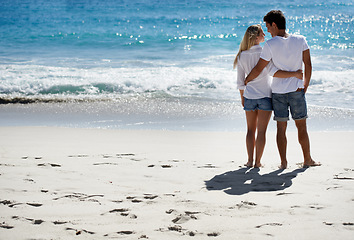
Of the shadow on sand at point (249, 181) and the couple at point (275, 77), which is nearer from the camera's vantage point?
the shadow on sand at point (249, 181)

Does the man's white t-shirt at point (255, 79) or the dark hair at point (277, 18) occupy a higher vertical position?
the dark hair at point (277, 18)

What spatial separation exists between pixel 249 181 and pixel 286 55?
126cm

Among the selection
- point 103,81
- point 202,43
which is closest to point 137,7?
point 202,43

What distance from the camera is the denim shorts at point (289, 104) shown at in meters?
4.39

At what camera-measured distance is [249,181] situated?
13.5ft

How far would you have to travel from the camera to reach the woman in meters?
4.40

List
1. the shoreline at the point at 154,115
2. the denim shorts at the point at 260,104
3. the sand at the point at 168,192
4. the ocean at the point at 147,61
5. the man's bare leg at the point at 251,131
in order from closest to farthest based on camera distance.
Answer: the sand at the point at 168,192 < the denim shorts at the point at 260,104 < the man's bare leg at the point at 251,131 < the shoreline at the point at 154,115 < the ocean at the point at 147,61

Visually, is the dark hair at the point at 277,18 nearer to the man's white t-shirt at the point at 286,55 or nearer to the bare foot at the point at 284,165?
the man's white t-shirt at the point at 286,55

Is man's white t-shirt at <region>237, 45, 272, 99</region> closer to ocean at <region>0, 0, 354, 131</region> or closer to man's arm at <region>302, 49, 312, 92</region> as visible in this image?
man's arm at <region>302, 49, 312, 92</region>

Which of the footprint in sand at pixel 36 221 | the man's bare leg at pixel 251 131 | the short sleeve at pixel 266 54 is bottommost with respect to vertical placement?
the footprint in sand at pixel 36 221

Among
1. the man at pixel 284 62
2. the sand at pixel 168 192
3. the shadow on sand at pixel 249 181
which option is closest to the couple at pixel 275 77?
the man at pixel 284 62

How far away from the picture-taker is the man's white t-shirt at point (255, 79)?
4.46 m

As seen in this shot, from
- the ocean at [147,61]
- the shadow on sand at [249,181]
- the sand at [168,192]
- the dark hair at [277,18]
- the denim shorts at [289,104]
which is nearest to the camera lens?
the sand at [168,192]

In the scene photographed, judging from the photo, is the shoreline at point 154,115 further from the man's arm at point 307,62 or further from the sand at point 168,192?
the man's arm at point 307,62
